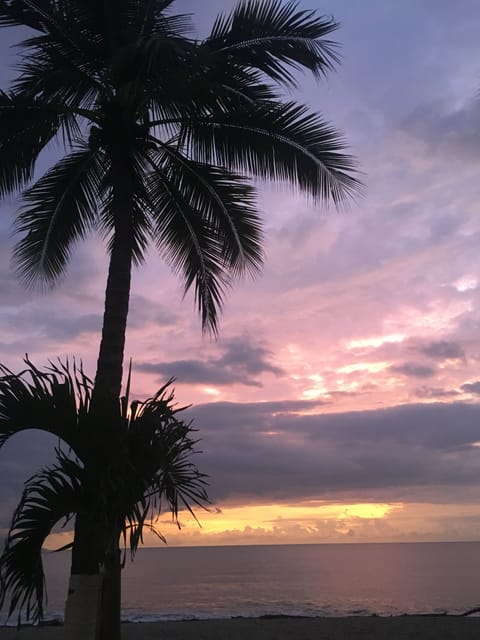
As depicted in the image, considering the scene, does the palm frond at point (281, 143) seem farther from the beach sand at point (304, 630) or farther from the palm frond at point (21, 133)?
the beach sand at point (304, 630)

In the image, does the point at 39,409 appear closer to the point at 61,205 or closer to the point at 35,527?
the point at 35,527

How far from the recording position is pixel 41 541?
21.0ft

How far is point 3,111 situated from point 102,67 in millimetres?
1710

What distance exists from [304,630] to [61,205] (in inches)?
458

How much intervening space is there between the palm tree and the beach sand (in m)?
9.67

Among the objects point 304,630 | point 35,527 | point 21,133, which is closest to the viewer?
point 35,527

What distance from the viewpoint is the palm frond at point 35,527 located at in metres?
6.22

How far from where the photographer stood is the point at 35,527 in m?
6.38

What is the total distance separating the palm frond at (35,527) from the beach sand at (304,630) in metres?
10.1

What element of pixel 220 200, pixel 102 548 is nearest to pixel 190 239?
pixel 220 200

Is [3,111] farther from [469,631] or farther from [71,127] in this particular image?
[469,631]

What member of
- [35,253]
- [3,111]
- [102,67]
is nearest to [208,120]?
[102,67]

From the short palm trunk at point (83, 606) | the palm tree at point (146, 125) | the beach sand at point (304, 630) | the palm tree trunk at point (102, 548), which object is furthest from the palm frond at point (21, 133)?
the beach sand at point (304, 630)

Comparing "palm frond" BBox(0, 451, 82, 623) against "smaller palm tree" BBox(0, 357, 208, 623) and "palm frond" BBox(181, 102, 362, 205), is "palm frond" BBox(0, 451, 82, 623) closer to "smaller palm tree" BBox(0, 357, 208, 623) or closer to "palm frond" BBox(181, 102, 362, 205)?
"smaller palm tree" BBox(0, 357, 208, 623)
